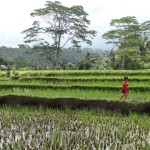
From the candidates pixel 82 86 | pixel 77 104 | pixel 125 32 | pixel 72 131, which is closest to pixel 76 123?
pixel 72 131

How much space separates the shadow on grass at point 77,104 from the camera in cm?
993

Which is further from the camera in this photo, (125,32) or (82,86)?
(125,32)

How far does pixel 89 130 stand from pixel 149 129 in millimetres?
1148

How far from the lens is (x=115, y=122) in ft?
27.8

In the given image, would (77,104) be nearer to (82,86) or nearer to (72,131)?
(72,131)

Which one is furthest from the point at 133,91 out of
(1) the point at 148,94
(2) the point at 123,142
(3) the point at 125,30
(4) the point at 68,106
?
(3) the point at 125,30

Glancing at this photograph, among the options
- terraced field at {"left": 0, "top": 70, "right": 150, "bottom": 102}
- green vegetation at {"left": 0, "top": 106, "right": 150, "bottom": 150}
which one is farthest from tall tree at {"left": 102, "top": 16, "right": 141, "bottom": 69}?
green vegetation at {"left": 0, "top": 106, "right": 150, "bottom": 150}

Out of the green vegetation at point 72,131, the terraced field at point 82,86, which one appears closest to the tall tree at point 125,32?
the terraced field at point 82,86

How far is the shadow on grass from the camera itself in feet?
32.6

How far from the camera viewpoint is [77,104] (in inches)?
432

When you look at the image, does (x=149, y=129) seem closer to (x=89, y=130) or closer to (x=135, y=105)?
(x=89, y=130)

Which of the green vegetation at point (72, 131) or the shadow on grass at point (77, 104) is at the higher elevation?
the shadow on grass at point (77, 104)

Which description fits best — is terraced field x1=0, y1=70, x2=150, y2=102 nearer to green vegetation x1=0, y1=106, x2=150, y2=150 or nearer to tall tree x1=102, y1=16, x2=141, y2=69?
green vegetation x1=0, y1=106, x2=150, y2=150

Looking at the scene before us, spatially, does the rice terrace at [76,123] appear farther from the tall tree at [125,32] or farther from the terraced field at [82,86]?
the tall tree at [125,32]
